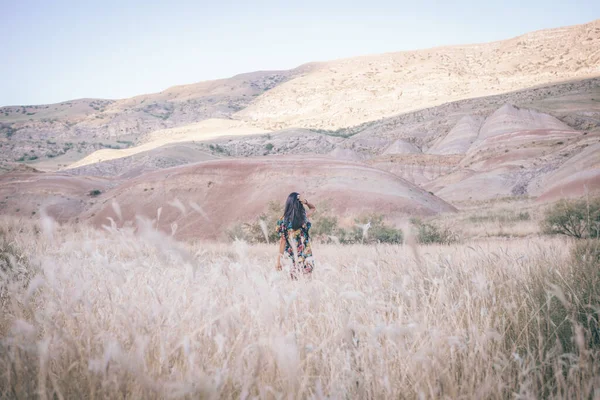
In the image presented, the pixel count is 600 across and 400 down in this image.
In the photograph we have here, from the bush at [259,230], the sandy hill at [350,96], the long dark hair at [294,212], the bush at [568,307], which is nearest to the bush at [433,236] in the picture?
the bush at [259,230]

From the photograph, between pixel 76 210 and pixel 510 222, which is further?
pixel 76 210

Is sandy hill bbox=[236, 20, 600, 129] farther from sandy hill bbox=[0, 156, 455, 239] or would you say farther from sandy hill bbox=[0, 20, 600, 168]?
sandy hill bbox=[0, 156, 455, 239]

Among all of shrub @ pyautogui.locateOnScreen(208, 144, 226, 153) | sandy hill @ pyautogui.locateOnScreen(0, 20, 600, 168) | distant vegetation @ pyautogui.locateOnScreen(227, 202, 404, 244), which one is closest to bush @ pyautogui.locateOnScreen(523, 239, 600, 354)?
distant vegetation @ pyautogui.locateOnScreen(227, 202, 404, 244)

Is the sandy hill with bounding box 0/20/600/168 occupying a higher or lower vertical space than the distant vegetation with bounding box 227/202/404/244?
higher

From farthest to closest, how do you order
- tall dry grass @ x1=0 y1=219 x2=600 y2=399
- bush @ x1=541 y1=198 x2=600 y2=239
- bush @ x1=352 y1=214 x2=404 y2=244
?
bush @ x1=352 y1=214 x2=404 y2=244 < bush @ x1=541 y1=198 x2=600 y2=239 < tall dry grass @ x1=0 y1=219 x2=600 y2=399

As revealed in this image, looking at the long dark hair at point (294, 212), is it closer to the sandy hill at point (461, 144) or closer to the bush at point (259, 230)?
the bush at point (259, 230)

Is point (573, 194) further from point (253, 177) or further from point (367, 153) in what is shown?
point (367, 153)

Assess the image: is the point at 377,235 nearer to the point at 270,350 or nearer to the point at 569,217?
the point at 569,217

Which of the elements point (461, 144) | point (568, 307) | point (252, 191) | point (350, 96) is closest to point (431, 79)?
point (350, 96)

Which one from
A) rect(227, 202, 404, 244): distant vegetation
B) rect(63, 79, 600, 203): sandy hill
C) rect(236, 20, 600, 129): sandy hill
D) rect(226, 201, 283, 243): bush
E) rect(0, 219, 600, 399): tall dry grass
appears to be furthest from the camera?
rect(236, 20, 600, 129): sandy hill

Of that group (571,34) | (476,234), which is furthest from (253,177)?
(571,34)

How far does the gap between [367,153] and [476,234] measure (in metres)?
55.1

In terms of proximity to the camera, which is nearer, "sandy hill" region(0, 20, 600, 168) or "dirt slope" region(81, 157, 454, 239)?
"dirt slope" region(81, 157, 454, 239)

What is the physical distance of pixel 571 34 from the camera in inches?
4112
